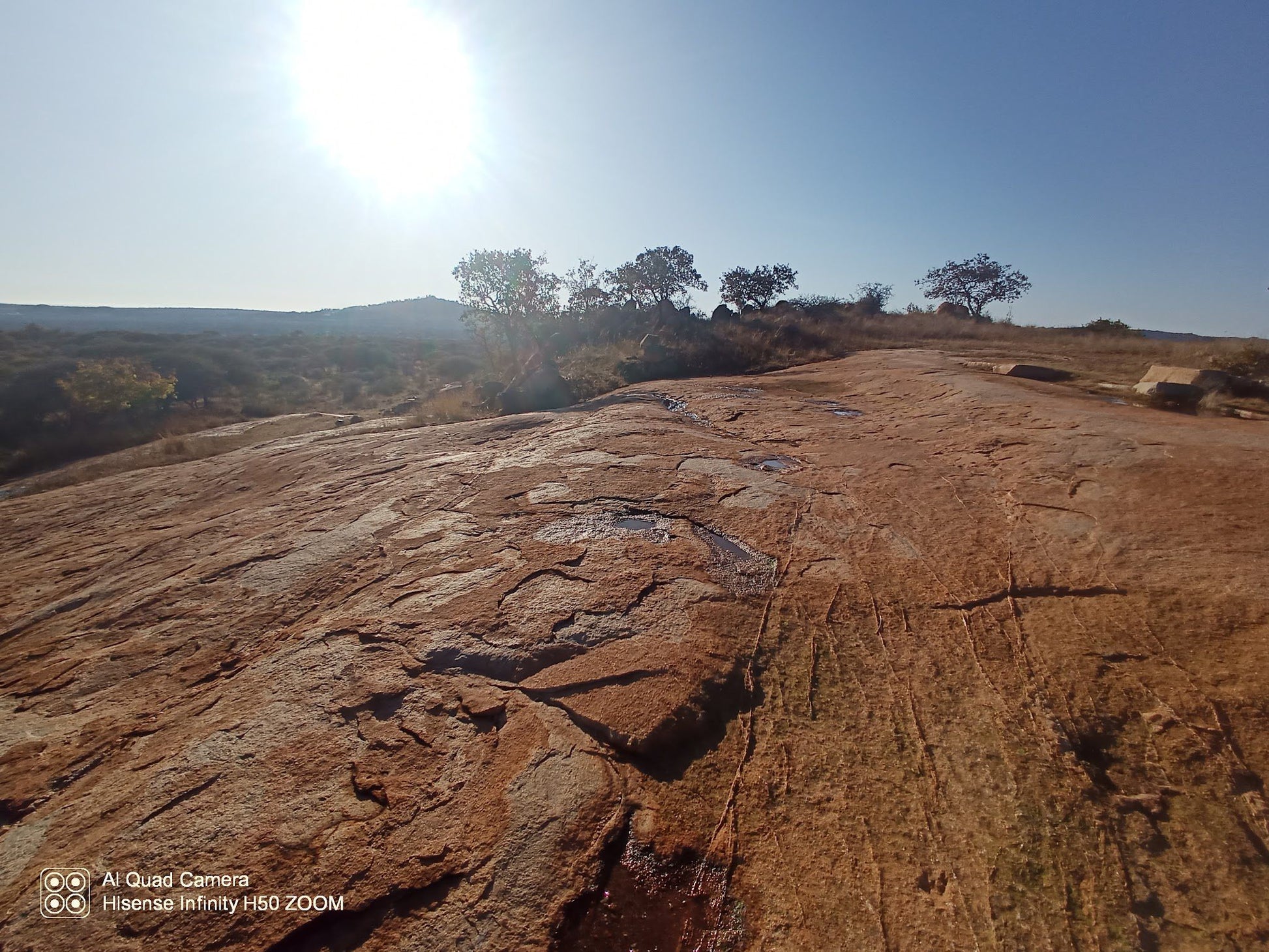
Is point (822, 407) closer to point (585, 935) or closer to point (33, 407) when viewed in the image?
point (585, 935)

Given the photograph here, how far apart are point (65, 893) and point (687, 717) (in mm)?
1895

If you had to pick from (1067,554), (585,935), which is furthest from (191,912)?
(1067,554)

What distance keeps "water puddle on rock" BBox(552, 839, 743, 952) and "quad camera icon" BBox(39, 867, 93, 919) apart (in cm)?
135

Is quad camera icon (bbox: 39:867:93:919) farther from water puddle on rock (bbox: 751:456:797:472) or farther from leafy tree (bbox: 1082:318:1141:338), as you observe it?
leafy tree (bbox: 1082:318:1141:338)

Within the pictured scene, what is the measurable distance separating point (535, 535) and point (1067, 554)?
295 centimetres

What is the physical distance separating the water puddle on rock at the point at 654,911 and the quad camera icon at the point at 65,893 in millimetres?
1348

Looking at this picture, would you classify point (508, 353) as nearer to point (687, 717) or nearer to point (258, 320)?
point (687, 717)

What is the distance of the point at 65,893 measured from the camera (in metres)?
1.38

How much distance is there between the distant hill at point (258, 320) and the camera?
181 feet

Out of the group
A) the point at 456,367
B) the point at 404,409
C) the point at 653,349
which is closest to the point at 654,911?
the point at 653,349

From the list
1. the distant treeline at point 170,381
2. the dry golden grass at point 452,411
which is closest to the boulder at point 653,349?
the dry golden grass at point 452,411

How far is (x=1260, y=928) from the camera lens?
3.89ft

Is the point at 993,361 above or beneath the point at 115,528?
above

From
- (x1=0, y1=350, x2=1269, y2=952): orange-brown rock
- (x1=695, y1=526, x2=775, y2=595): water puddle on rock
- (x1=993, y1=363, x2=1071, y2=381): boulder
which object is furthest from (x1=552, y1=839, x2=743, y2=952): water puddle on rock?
(x1=993, y1=363, x2=1071, y2=381): boulder
